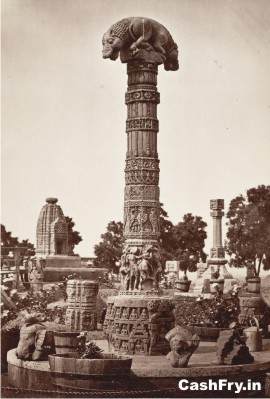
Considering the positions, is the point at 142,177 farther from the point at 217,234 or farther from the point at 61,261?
the point at 217,234

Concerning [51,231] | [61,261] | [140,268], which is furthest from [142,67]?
[51,231]

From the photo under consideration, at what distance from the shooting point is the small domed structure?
124ft

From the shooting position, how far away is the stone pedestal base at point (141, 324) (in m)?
16.2

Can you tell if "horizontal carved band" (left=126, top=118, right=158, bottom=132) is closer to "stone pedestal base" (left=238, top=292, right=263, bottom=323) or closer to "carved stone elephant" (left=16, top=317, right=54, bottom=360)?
"carved stone elephant" (left=16, top=317, right=54, bottom=360)

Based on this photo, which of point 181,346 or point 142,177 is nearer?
point 181,346

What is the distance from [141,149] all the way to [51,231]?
21.4 m

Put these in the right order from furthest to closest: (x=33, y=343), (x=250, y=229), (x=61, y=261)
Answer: (x=250, y=229)
(x=61, y=261)
(x=33, y=343)

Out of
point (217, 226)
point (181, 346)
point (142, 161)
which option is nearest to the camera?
point (181, 346)

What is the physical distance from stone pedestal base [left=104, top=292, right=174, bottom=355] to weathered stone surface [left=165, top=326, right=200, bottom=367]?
1672 millimetres

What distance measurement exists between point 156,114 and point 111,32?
6.68ft

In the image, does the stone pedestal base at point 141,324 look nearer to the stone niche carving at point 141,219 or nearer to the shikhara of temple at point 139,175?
the shikhara of temple at point 139,175

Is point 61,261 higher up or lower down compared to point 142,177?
lower down

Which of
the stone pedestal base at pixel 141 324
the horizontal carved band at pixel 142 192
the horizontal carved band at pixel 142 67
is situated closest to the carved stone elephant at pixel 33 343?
the stone pedestal base at pixel 141 324

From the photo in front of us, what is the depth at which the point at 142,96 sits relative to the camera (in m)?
17.0
